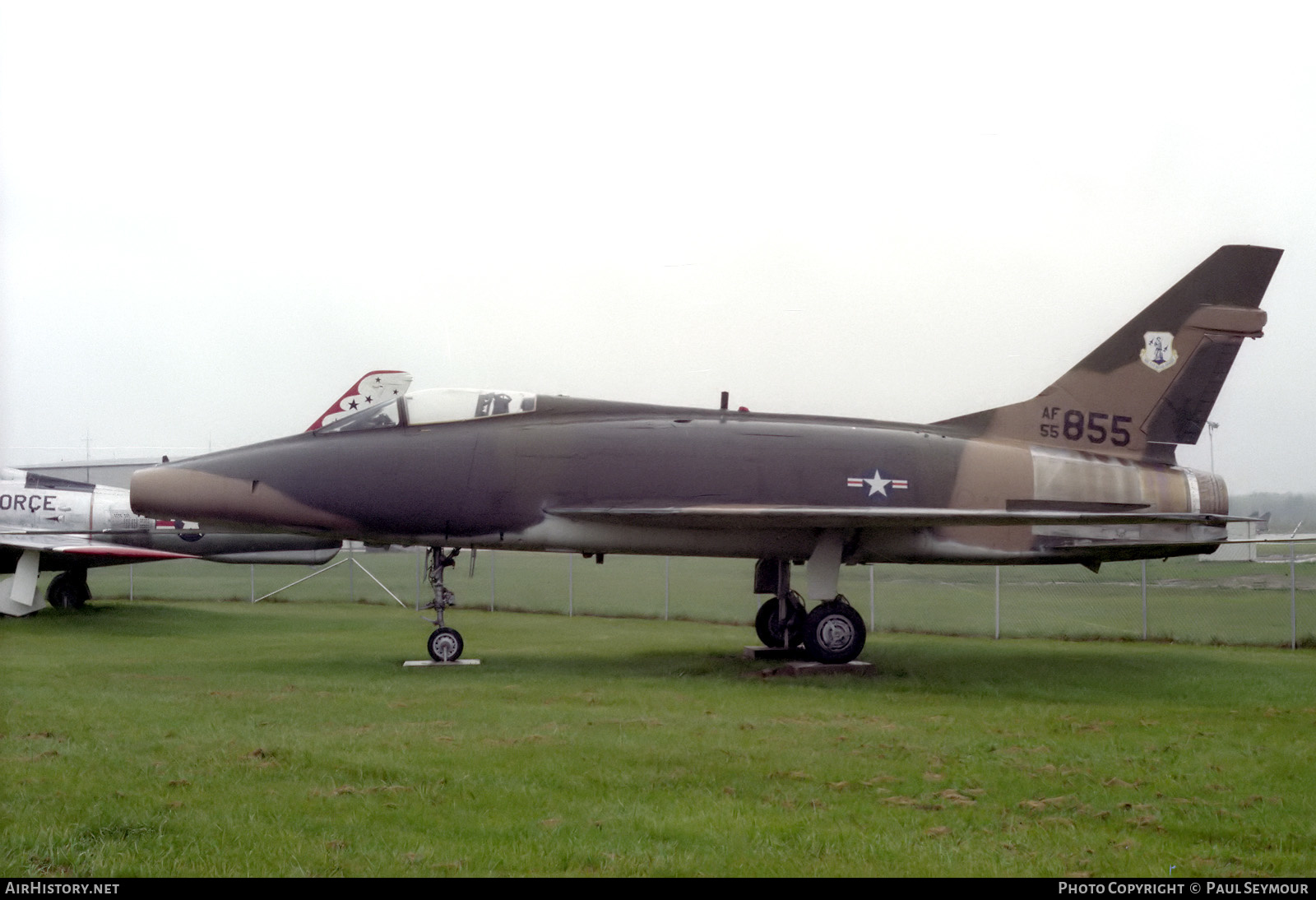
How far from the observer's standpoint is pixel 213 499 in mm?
11516

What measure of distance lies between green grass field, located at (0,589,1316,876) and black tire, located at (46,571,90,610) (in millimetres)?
9270

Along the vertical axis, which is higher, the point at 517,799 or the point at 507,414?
the point at 507,414

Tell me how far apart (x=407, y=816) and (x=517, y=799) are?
61cm

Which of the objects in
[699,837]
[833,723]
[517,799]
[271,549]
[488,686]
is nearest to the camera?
[699,837]

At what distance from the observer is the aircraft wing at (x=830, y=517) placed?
36.9ft

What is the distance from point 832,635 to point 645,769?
5867 mm

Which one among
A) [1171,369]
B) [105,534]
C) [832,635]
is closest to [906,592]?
[1171,369]

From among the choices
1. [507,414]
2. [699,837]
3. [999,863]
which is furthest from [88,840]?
[507,414]

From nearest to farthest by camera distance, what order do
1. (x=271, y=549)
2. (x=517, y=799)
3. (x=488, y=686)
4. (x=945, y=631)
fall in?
(x=517, y=799)
(x=488, y=686)
(x=945, y=631)
(x=271, y=549)

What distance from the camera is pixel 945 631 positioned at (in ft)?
61.2

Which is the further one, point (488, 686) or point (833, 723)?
point (488, 686)

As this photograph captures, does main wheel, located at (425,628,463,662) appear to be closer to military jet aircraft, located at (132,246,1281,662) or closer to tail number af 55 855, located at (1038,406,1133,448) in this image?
military jet aircraft, located at (132,246,1281,662)

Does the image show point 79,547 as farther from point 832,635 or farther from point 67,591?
point 832,635
